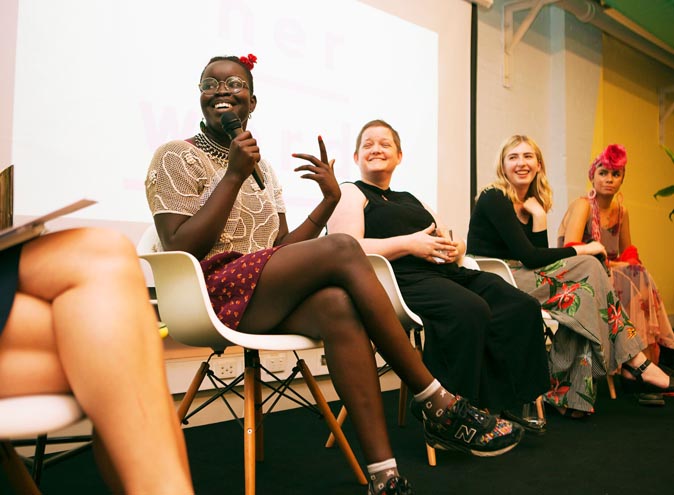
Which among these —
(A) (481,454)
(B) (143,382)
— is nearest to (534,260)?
(A) (481,454)

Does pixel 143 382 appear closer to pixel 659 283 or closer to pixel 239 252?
pixel 239 252

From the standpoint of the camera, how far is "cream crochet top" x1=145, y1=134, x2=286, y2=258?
1567 millimetres

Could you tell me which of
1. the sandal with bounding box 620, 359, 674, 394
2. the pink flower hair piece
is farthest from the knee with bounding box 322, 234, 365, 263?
the pink flower hair piece

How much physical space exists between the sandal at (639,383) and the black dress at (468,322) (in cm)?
87

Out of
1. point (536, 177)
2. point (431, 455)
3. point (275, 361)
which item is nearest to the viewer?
point (431, 455)

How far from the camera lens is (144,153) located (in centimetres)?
232

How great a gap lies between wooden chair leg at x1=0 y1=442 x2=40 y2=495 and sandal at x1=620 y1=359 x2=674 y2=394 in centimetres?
254

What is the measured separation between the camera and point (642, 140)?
5.65 m

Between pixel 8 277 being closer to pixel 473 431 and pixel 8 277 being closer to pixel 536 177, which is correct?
pixel 473 431

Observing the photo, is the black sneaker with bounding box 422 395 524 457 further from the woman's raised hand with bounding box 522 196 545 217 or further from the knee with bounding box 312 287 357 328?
the woman's raised hand with bounding box 522 196 545 217

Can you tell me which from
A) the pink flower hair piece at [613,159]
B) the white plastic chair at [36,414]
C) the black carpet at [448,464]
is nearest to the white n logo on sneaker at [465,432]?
the black carpet at [448,464]

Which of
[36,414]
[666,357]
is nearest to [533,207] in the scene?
[666,357]

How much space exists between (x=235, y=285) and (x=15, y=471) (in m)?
0.61

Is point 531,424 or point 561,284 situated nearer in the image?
point 531,424
